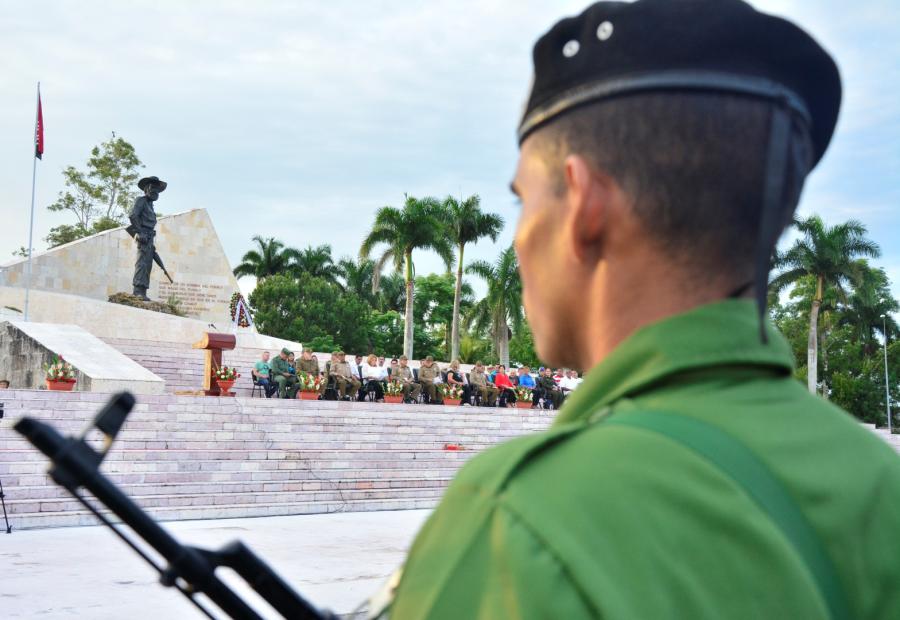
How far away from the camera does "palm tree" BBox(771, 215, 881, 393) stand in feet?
112

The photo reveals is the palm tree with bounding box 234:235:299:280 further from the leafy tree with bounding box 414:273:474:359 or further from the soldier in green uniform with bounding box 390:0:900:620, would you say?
the soldier in green uniform with bounding box 390:0:900:620

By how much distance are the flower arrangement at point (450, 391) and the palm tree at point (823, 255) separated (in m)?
19.0

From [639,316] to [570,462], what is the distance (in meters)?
0.24

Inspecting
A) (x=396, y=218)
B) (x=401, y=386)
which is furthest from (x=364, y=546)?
(x=396, y=218)

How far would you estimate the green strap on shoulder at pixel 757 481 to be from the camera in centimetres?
70

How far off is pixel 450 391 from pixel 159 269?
60.9 ft

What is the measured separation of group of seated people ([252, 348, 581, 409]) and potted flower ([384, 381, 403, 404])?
0.10 meters

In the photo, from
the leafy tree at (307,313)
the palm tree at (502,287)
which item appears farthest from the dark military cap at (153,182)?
the leafy tree at (307,313)

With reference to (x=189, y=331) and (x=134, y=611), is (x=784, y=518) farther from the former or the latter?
(x=189, y=331)

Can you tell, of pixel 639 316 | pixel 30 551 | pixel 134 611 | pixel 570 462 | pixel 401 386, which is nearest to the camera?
pixel 570 462

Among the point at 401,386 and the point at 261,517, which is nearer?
the point at 261,517

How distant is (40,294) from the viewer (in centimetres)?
2745

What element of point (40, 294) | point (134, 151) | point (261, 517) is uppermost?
point (134, 151)

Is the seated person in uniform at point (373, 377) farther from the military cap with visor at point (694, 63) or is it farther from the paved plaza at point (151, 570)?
the military cap with visor at point (694, 63)
